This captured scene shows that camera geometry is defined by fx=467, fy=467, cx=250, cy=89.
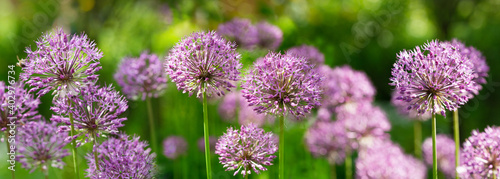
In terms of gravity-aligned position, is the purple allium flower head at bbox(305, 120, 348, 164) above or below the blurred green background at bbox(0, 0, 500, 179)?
below

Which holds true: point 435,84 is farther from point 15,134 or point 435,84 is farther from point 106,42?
point 106,42

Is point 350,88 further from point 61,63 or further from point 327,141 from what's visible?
point 61,63

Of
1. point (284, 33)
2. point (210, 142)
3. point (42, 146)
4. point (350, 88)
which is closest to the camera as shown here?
point (42, 146)

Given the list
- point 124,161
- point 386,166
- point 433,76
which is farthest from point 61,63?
point 386,166

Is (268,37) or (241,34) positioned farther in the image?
(268,37)

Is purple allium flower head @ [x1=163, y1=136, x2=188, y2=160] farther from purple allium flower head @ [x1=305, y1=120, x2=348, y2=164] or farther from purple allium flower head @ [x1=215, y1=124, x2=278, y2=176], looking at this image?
purple allium flower head @ [x1=215, y1=124, x2=278, y2=176]

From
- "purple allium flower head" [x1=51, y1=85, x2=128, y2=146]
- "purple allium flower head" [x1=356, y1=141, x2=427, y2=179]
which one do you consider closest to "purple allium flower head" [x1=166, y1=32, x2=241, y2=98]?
"purple allium flower head" [x1=51, y1=85, x2=128, y2=146]
